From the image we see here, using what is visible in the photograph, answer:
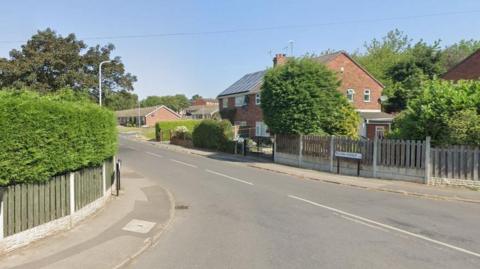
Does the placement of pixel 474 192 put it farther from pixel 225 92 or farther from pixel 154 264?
pixel 225 92

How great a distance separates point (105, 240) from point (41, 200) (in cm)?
150

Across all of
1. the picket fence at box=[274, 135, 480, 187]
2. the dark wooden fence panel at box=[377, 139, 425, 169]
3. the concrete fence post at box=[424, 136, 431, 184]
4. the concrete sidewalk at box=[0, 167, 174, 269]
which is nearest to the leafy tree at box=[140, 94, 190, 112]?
the picket fence at box=[274, 135, 480, 187]

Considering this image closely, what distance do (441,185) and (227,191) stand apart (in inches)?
324

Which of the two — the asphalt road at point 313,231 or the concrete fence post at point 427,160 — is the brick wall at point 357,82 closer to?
the concrete fence post at point 427,160

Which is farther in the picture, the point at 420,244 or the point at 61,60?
the point at 61,60

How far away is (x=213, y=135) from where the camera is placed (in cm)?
3850

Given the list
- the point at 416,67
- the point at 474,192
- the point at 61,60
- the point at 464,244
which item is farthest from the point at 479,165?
the point at 416,67

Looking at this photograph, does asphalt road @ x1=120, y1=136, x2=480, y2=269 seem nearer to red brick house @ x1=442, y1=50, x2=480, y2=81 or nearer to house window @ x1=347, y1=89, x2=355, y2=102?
red brick house @ x1=442, y1=50, x2=480, y2=81

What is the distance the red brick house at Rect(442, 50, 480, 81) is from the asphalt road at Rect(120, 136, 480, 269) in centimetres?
1981

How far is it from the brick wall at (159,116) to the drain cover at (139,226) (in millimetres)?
98552

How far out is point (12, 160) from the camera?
789 centimetres

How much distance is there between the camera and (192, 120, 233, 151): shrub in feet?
120

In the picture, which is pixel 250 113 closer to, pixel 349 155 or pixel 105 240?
pixel 349 155

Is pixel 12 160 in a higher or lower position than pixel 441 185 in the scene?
higher
